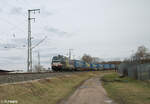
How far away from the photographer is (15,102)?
10.8 meters

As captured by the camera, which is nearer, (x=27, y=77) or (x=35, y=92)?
(x=35, y=92)

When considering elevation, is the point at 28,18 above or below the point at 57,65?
above

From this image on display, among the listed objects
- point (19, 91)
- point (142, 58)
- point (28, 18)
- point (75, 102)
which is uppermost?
point (28, 18)

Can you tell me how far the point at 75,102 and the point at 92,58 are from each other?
14610 cm

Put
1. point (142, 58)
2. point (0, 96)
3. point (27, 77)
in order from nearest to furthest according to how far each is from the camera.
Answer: point (0, 96)
point (27, 77)
point (142, 58)

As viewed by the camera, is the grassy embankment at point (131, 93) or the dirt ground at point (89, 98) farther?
the dirt ground at point (89, 98)

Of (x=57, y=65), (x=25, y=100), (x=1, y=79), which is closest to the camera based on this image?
(x=25, y=100)

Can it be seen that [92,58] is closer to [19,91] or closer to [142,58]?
[142,58]

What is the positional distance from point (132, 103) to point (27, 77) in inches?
434

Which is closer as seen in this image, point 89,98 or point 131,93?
point 89,98

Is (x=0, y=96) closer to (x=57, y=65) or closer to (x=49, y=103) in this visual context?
(x=49, y=103)

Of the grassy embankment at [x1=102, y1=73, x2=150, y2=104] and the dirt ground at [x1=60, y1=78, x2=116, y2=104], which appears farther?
the dirt ground at [x1=60, y1=78, x2=116, y2=104]

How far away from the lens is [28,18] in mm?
34875

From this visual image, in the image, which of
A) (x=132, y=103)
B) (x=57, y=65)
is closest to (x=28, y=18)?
(x=57, y=65)
